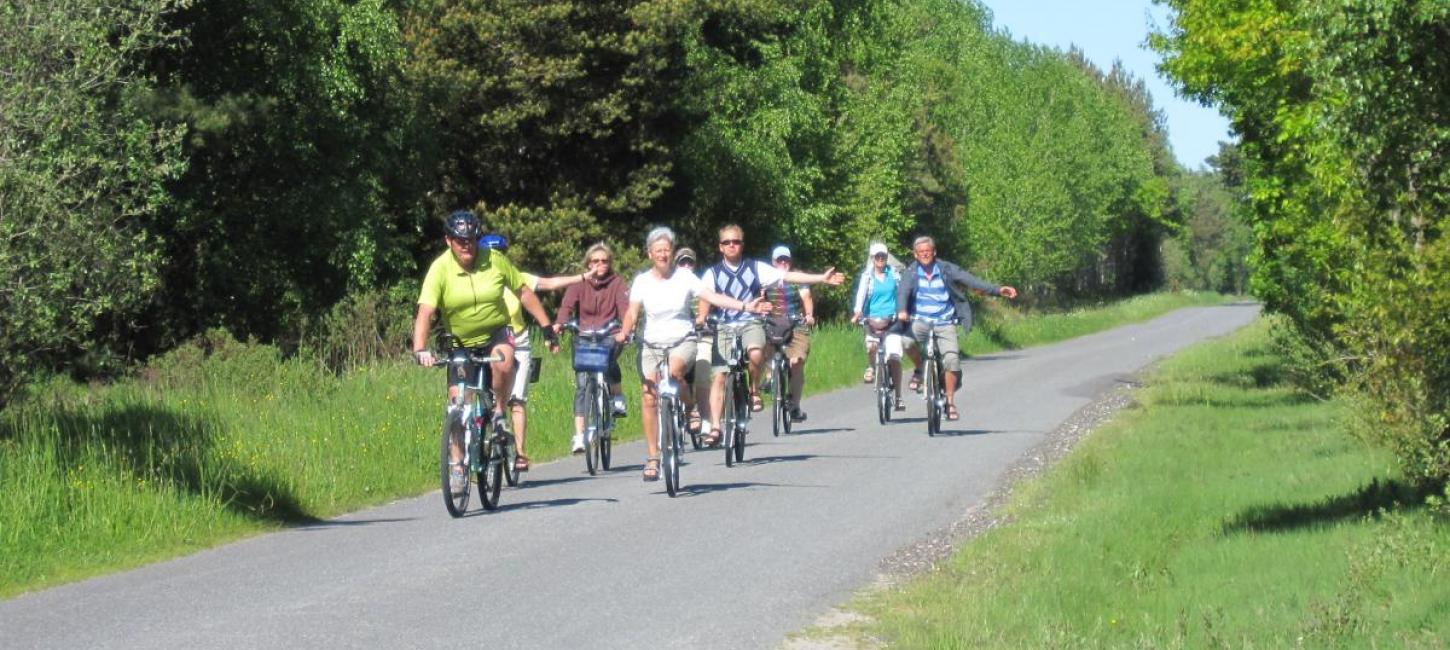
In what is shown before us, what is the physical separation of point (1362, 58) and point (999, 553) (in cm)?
354

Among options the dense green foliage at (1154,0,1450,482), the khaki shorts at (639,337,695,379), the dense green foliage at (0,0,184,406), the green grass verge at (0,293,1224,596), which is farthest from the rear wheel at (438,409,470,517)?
the dense green foliage at (1154,0,1450,482)

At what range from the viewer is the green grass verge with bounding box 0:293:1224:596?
11906 mm

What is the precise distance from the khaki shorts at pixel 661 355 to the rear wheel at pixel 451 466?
204cm

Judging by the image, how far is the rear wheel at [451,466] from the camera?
13.1 meters

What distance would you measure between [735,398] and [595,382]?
1673 millimetres

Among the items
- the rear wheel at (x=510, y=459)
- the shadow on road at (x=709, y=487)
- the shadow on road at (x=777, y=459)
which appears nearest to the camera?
the rear wheel at (x=510, y=459)

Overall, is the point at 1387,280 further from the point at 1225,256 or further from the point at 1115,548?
the point at 1225,256

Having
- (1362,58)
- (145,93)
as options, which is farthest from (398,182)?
(1362,58)

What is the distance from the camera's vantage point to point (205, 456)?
14281mm

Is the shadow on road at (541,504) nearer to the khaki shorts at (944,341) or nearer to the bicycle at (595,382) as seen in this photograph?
the bicycle at (595,382)

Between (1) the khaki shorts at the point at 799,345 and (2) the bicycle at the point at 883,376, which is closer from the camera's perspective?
(1) the khaki shorts at the point at 799,345

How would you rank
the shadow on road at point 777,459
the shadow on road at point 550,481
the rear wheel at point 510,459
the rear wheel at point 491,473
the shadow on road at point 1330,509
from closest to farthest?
1. the shadow on road at point 1330,509
2. the rear wheel at point 491,473
3. the rear wheel at point 510,459
4. the shadow on road at point 550,481
5. the shadow on road at point 777,459

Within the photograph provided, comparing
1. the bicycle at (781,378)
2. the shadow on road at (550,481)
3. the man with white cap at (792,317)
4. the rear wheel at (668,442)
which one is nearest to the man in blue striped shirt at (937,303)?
the man with white cap at (792,317)

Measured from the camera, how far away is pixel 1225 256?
16562 cm
